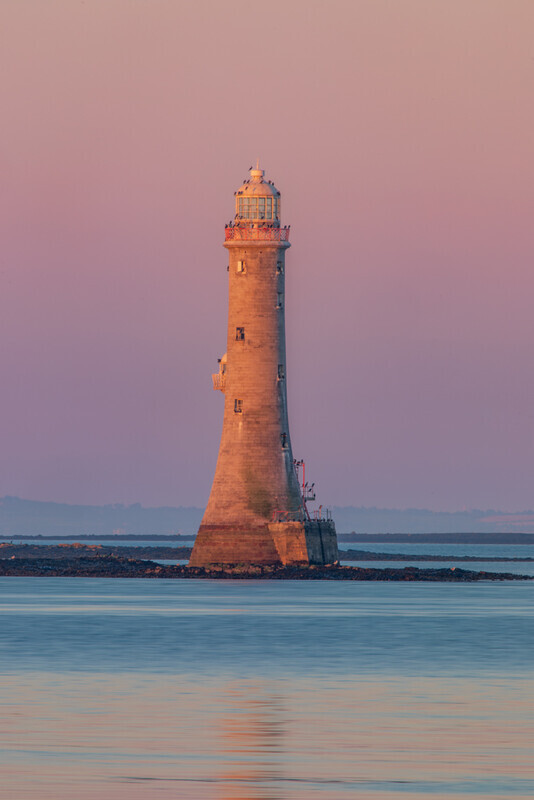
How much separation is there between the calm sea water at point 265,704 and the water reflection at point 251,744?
53mm

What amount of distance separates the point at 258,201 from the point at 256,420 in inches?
482

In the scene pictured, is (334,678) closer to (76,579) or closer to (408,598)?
(408,598)

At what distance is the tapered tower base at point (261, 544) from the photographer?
91.4 meters

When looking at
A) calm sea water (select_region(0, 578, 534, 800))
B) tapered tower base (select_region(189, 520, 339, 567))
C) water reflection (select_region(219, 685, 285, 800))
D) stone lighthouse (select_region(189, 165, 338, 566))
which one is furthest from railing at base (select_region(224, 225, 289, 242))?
water reflection (select_region(219, 685, 285, 800))

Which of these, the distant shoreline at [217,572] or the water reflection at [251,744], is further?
the distant shoreline at [217,572]

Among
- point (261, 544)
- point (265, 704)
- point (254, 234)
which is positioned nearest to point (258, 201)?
point (254, 234)

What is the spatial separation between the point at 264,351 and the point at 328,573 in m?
12.9

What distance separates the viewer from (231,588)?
288 feet

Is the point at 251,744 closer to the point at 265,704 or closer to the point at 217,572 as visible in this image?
the point at 265,704

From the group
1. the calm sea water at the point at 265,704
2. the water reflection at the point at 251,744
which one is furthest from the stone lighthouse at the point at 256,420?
the water reflection at the point at 251,744

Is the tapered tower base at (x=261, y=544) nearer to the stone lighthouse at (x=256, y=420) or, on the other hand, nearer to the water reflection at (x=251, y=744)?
the stone lighthouse at (x=256, y=420)

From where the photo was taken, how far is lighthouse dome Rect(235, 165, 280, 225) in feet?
305

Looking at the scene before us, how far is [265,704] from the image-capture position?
33094 millimetres

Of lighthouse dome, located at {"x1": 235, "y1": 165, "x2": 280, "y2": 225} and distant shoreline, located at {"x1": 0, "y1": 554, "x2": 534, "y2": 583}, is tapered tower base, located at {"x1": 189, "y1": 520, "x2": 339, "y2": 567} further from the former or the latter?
lighthouse dome, located at {"x1": 235, "y1": 165, "x2": 280, "y2": 225}
